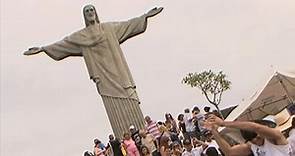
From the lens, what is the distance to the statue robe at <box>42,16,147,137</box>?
2378 centimetres

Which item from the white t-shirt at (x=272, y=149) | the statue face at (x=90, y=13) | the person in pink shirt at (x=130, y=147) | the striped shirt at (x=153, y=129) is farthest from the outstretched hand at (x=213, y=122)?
the statue face at (x=90, y=13)

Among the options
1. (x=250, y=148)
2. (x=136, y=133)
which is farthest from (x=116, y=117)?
(x=250, y=148)

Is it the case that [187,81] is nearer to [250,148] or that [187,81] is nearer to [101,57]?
[101,57]

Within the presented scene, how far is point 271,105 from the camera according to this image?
17312 millimetres

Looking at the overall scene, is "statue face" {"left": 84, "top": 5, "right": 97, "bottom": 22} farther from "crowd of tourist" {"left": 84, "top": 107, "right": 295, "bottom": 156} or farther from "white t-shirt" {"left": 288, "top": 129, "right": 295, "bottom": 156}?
"white t-shirt" {"left": 288, "top": 129, "right": 295, "bottom": 156}

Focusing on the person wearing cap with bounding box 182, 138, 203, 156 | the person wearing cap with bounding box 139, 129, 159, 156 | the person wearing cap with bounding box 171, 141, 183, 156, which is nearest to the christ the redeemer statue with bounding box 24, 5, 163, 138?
the person wearing cap with bounding box 139, 129, 159, 156

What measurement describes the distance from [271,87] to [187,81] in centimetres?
3333

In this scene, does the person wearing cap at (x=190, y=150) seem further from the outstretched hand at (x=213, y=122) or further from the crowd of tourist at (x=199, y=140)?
the outstretched hand at (x=213, y=122)

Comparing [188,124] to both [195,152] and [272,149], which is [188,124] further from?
[272,149]

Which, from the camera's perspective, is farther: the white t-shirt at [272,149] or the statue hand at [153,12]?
the statue hand at [153,12]

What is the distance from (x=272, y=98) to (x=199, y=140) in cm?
261

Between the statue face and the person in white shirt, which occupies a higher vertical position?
the statue face

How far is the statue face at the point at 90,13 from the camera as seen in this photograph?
78.3 ft

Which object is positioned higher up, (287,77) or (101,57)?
(101,57)
